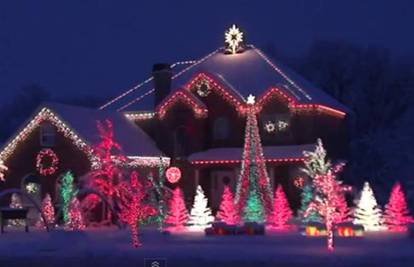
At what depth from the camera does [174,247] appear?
2286 cm

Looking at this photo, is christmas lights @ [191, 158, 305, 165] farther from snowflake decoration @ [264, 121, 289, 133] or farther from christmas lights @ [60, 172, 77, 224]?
christmas lights @ [60, 172, 77, 224]

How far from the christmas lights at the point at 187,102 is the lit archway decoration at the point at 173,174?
3077 millimetres

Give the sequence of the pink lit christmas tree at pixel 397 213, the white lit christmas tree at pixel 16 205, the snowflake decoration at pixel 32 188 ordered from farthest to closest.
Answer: the snowflake decoration at pixel 32 188
the white lit christmas tree at pixel 16 205
the pink lit christmas tree at pixel 397 213

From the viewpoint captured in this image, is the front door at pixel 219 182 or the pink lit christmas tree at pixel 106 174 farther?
the front door at pixel 219 182

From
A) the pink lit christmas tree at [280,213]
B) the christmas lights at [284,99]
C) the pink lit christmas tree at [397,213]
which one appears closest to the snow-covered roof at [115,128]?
the christmas lights at [284,99]

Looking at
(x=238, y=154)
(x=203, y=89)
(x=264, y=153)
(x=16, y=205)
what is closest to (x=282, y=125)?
(x=264, y=153)

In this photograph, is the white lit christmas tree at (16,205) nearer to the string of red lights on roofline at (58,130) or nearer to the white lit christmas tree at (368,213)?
the string of red lights on roofline at (58,130)

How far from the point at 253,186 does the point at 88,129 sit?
10503 mm

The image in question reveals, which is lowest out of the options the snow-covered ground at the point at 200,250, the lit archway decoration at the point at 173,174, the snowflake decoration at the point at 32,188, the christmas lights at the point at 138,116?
the snow-covered ground at the point at 200,250

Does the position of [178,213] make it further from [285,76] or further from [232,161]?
[285,76]

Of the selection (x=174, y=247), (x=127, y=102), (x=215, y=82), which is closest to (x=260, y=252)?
(x=174, y=247)

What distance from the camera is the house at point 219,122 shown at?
3916cm

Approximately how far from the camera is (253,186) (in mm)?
31797

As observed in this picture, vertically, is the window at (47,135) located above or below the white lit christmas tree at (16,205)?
above
